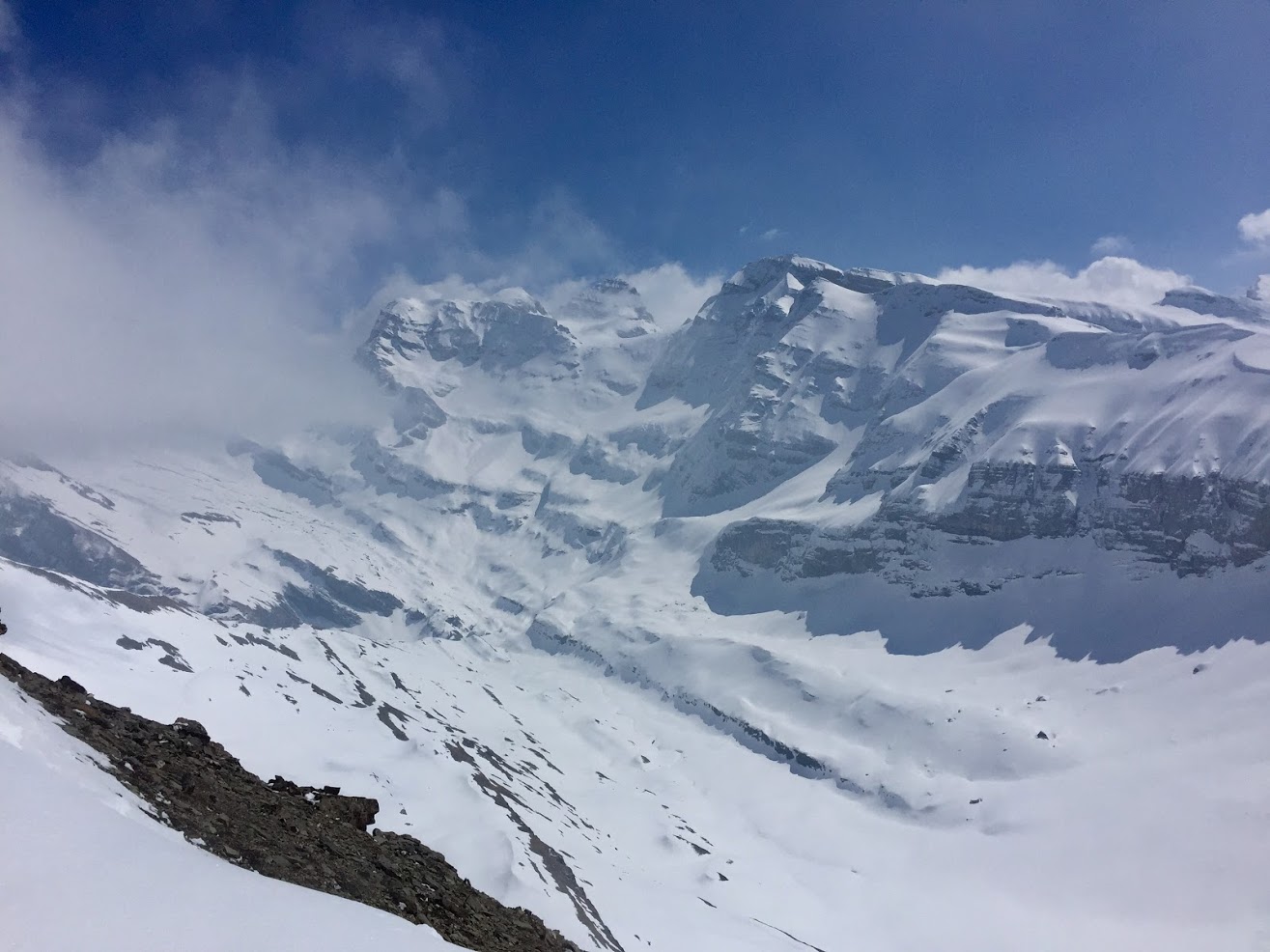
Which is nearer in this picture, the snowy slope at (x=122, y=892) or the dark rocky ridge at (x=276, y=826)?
the snowy slope at (x=122, y=892)

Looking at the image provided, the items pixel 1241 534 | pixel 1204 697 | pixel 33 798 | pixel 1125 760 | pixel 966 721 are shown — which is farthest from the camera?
pixel 1241 534

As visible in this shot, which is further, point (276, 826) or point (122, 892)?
point (276, 826)

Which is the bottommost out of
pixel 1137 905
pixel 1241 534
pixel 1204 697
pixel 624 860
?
pixel 624 860

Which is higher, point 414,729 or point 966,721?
point 966,721

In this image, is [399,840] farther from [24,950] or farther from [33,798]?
[24,950]

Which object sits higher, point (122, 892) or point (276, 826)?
point (122, 892)

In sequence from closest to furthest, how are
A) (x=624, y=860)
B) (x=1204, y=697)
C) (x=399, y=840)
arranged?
(x=399, y=840) < (x=624, y=860) < (x=1204, y=697)

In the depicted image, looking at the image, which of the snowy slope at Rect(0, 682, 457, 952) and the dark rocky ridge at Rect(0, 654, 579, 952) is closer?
the snowy slope at Rect(0, 682, 457, 952)

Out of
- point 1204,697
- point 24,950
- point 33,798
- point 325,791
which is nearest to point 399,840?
point 325,791
